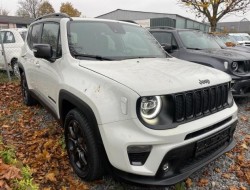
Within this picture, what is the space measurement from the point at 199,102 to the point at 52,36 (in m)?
2.38

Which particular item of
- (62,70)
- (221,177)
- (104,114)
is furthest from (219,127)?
(62,70)

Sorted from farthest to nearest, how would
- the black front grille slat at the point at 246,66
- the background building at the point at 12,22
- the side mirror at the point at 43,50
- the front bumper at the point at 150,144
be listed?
the background building at the point at 12,22 < the black front grille slat at the point at 246,66 < the side mirror at the point at 43,50 < the front bumper at the point at 150,144

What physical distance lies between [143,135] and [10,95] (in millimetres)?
5475

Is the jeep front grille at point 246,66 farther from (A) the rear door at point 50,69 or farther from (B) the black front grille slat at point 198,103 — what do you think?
(A) the rear door at point 50,69

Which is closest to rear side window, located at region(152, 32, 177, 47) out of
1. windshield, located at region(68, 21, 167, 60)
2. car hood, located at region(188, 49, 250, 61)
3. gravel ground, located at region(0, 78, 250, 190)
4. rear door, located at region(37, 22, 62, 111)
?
car hood, located at region(188, 49, 250, 61)

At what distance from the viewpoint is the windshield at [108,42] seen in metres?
3.37

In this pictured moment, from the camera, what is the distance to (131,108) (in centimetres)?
229

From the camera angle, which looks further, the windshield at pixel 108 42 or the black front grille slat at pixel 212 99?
the windshield at pixel 108 42

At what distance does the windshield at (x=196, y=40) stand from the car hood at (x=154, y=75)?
3.49 metres

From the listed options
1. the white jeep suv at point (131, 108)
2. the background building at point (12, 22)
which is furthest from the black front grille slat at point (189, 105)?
the background building at point (12, 22)

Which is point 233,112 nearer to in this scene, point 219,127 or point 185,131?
point 219,127

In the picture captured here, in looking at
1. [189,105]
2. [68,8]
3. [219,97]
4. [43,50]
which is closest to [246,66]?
[219,97]

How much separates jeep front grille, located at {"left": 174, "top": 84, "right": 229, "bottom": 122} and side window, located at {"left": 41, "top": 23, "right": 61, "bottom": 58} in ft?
6.02

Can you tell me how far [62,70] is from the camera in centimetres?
333
